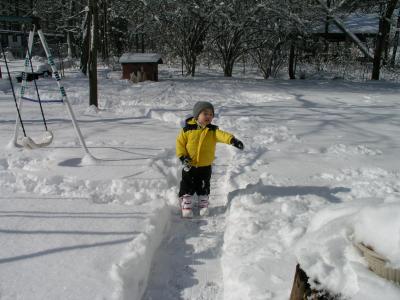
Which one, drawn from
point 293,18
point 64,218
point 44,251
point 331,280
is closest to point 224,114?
point 64,218

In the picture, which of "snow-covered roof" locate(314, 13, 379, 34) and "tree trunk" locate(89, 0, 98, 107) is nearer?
"tree trunk" locate(89, 0, 98, 107)

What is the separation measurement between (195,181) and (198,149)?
356mm

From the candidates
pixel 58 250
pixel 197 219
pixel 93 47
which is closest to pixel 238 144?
pixel 197 219

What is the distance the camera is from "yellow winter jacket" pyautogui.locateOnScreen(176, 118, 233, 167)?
400cm

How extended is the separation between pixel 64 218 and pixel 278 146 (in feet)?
11.5

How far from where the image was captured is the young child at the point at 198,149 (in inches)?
155

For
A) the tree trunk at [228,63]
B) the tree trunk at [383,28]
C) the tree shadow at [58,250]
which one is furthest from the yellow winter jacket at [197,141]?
the tree trunk at [383,28]

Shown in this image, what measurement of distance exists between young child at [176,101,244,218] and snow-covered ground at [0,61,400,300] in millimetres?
226

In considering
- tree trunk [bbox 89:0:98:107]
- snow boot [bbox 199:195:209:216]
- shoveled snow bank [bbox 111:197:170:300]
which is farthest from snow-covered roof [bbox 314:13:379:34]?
shoveled snow bank [bbox 111:197:170:300]

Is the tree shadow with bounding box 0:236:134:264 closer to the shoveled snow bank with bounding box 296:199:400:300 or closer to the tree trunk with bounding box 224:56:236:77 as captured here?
the shoveled snow bank with bounding box 296:199:400:300

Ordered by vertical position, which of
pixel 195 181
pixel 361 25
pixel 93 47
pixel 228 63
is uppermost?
pixel 361 25

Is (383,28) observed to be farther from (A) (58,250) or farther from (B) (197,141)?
(A) (58,250)

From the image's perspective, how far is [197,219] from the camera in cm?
392

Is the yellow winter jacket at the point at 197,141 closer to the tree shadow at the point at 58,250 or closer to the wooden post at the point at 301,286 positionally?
the tree shadow at the point at 58,250
